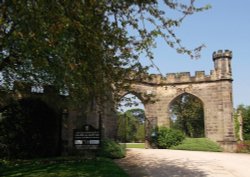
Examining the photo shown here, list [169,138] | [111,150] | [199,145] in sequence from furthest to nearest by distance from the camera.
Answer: [169,138]
[199,145]
[111,150]

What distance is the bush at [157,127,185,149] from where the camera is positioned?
24906 millimetres

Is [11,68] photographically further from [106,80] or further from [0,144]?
[0,144]

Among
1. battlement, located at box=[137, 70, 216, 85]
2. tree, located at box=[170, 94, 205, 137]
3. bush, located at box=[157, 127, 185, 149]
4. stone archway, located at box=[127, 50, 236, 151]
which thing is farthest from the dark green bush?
tree, located at box=[170, 94, 205, 137]

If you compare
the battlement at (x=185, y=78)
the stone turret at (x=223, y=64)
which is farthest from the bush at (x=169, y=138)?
the stone turret at (x=223, y=64)

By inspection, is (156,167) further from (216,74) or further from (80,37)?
(216,74)

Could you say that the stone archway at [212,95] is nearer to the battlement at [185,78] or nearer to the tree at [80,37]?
the battlement at [185,78]

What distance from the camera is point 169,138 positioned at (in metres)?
24.9

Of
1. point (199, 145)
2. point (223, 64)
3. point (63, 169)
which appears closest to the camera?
point (63, 169)

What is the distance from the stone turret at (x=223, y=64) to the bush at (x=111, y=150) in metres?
12.5

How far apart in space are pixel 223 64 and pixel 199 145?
6.72 m

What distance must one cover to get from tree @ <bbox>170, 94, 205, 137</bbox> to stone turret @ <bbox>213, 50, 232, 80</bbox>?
41.7ft

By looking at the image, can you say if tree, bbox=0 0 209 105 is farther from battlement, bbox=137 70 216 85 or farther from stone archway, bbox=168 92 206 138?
stone archway, bbox=168 92 206 138

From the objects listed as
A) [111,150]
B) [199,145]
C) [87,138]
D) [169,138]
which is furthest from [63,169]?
[199,145]

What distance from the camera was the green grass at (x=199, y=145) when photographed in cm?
2408
